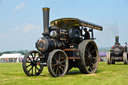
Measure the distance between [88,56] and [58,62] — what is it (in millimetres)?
2124

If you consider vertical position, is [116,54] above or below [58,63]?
below

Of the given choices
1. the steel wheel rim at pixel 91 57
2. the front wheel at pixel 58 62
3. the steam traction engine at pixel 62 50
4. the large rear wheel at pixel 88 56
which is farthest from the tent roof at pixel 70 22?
the front wheel at pixel 58 62

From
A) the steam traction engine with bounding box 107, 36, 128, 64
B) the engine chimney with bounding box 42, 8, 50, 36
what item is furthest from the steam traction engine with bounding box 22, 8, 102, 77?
the steam traction engine with bounding box 107, 36, 128, 64

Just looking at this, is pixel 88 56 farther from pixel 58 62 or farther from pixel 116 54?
pixel 116 54

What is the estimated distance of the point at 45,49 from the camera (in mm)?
Answer: 9117

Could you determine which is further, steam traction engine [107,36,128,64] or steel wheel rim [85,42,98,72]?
→ steam traction engine [107,36,128,64]

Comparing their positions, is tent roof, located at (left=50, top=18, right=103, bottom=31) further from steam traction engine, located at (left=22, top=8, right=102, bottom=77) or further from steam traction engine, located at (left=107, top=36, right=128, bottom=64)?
steam traction engine, located at (left=107, top=36, right=128, bottom=64)

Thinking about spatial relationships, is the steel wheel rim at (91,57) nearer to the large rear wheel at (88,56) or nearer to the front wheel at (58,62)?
the large rear wheel at (88,56)

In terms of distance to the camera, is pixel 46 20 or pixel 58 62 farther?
pixel 46 20

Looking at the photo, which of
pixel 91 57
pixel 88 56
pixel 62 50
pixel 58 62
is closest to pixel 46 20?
pixel 62 50

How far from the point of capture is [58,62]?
8.84 meters

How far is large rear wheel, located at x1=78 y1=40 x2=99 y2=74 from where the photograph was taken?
9812mm

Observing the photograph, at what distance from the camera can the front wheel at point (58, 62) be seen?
840 cm

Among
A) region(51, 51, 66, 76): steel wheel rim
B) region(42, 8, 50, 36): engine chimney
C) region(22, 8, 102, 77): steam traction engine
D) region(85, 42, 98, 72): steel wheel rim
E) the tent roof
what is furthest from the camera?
region(85, 42, 98, 72): steel wheel rim
